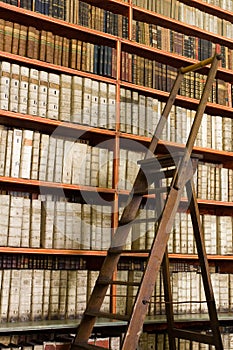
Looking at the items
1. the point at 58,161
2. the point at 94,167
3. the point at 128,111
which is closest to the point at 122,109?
the point at 128,111

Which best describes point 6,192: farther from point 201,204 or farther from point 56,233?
point 201,204

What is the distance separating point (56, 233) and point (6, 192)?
401mm

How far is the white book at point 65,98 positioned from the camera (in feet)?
8.96

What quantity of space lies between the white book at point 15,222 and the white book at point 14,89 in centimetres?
47

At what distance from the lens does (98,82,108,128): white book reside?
283 centimetres

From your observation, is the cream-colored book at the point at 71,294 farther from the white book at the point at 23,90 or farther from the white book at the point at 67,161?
the white book at the point at 23,90

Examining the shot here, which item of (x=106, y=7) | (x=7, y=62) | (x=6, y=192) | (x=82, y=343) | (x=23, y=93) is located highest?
(x=106, y=7)

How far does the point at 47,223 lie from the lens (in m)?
2.60

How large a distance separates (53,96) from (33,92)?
112mm

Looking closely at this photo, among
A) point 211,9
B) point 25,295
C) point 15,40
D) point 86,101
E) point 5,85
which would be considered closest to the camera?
point 25,295

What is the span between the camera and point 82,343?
2287 mm

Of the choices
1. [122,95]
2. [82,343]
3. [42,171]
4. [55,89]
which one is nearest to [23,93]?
[55,89]

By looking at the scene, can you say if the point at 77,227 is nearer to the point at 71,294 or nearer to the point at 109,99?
the point at 71,294

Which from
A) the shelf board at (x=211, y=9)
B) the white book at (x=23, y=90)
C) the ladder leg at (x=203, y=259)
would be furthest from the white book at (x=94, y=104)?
the shelf board at (x=211, y=9)
